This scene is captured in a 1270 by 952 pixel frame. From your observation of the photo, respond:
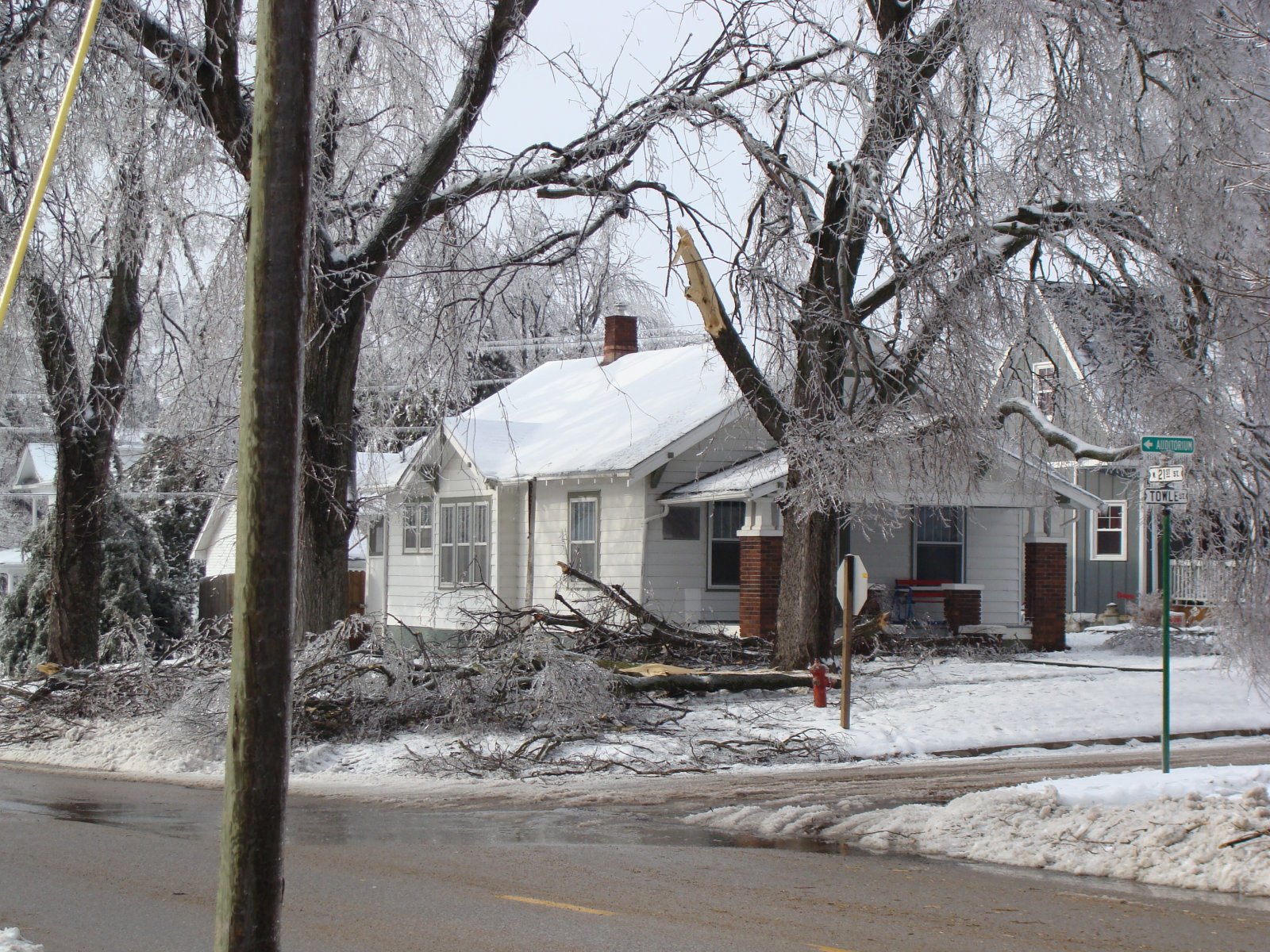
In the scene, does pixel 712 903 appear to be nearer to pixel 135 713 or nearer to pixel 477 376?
pixel 135 713

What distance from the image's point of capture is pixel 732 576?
2467cm

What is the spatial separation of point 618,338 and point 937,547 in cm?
963

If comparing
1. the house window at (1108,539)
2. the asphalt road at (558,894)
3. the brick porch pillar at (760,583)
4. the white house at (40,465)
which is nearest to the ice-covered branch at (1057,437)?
the brick porch pillar at (760,583)

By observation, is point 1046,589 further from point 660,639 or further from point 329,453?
point 329,453

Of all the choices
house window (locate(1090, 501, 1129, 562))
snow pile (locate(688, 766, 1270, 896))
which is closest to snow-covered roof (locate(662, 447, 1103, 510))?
snow pile (locate(688, 766, 1270, 896))

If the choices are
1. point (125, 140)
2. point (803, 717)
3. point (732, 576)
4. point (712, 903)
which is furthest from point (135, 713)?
point (732, 576)

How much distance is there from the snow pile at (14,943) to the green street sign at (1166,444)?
9039 millimetres

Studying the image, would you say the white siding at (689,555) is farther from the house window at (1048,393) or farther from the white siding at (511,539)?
the house window at (1048,393)

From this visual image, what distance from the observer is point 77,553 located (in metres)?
20.2

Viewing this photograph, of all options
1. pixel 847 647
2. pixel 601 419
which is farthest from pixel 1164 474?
pixel 601 419

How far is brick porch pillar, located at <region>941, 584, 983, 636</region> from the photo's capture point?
84.0 ft

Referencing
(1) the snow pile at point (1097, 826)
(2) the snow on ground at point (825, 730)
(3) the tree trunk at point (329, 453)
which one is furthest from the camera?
(3) the tree trunk at point (329, 453)

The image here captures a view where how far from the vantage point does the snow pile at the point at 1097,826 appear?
8727mm

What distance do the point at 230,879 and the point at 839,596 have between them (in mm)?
10435
